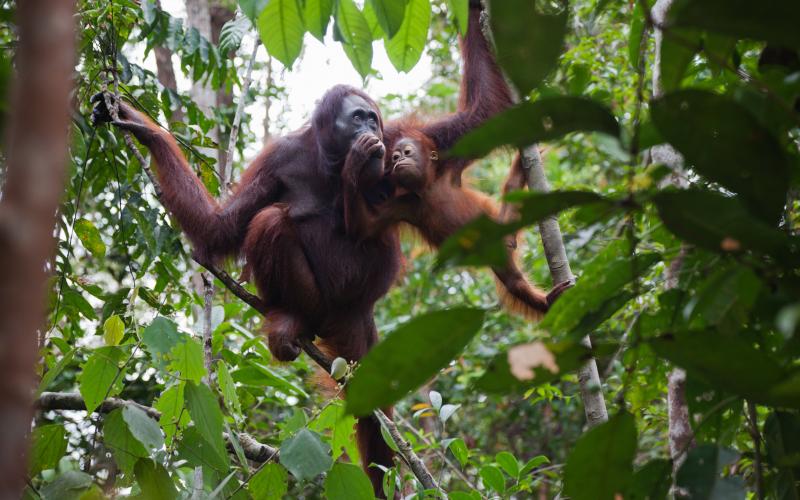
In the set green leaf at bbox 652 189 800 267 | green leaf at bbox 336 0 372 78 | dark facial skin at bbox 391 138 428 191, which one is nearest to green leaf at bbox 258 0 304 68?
green leaf at bbox 336 0 372 78

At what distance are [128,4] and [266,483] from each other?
2.53 m

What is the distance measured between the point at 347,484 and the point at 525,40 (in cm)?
183

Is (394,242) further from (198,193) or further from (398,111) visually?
(398,111)

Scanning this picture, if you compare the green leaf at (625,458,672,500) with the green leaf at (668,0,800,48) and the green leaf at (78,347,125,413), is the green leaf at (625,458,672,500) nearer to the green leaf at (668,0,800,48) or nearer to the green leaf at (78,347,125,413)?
the green leaf at (668,0,800,48)

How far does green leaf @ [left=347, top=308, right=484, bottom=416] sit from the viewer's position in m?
1.16

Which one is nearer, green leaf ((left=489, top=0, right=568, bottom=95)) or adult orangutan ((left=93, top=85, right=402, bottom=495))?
green leaf ((left=489, top=0, right=568, bottom=95))

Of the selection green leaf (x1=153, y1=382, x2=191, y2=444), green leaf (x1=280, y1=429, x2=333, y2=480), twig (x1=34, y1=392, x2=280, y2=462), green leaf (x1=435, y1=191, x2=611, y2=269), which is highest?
green leaf (x1=435, y1=191, x2=611, y2=269)

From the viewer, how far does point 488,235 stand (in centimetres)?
108

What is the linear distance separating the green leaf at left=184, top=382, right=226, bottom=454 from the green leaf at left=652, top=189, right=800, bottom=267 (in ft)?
5.52

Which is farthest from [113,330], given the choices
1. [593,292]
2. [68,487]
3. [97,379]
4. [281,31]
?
[593,292]

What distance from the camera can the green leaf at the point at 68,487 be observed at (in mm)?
2387

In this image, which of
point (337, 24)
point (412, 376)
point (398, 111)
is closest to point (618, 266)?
point (412, 376)

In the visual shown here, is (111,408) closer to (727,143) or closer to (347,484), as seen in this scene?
(347,484)

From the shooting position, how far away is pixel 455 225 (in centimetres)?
489
